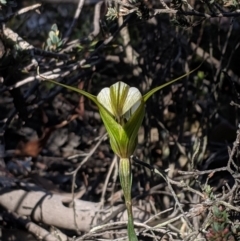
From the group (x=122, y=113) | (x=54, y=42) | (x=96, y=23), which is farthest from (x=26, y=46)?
(x=122, y=113)

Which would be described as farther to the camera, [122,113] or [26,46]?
[26,46]

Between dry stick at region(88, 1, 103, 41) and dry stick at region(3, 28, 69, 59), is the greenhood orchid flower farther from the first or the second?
dry stick at region(88, 1, 103, 41)

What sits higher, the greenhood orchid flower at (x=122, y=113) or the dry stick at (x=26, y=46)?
the greenhood orchid flower at (x=122, y=113)

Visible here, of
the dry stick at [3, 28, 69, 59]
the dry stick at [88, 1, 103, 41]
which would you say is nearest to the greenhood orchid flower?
the dry stick at [3, 28, 69, 59]

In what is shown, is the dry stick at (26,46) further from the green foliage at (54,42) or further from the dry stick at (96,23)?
the dry stick at (96,23)

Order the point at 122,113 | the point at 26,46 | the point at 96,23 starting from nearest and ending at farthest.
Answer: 1. the point at 122,113
2. the point at 26,46
3. the point at 96,23

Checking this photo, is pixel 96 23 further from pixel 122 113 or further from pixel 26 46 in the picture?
pixel 122 113

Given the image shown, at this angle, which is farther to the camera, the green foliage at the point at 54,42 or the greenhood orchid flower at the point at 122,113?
the green foliage at the point at 54,42

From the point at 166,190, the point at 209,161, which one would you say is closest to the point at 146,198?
the point at 166,190

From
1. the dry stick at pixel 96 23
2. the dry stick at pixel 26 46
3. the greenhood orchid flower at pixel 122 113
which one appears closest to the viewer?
the greenhood orchid flower at pixel 122 113

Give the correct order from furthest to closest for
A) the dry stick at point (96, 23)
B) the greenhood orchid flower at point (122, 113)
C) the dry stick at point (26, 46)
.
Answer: the dry stick at point (96, 23), the dry stick at point (26, 46), the greenhood orchid flower at point (122, 113)

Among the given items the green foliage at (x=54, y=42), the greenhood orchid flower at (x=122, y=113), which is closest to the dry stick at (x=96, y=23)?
the green foliage at (x=54, y=42)

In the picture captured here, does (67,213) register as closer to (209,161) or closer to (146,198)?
(146,198)
